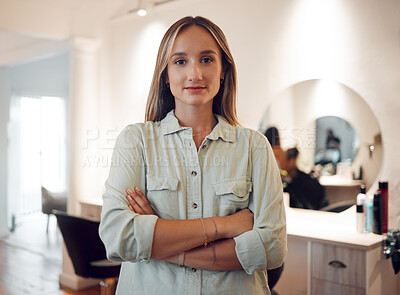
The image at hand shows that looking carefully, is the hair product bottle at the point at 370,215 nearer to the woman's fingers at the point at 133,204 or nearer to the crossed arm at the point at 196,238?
the crossed arm at the point at 196,238

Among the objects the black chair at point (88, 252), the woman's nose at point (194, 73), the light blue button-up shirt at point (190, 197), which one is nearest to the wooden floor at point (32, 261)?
the black chair at point (88, 252)

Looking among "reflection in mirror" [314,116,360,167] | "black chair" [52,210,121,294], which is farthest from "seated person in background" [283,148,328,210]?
"black chair" [52,210,121,294]

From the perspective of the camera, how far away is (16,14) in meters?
3.28

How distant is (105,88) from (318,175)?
82.2 inches

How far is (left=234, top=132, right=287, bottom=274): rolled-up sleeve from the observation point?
110 centimetres

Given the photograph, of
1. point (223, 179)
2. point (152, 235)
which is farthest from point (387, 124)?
point (152, 235)

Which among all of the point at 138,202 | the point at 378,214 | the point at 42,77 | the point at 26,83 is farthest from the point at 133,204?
the point at 42,77

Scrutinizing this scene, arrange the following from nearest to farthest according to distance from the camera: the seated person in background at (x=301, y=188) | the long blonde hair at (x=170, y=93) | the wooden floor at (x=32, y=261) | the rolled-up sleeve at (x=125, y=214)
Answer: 1. the rolled-up sleeve at (x=125, y=214)
2. the long blonde hair at (x=170, y=93)
3. the seated person in background at (x=301, y=188)
4. the wooden floor at (x=32, y=261)

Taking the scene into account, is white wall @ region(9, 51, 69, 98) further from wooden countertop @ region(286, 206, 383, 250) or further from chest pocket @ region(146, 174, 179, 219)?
chest pocket @ region(146, 174, 179, 219)

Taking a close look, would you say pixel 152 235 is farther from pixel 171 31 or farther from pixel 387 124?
pixel 387 124

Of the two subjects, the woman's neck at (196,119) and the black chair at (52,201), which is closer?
the woman's neck at (196,119)

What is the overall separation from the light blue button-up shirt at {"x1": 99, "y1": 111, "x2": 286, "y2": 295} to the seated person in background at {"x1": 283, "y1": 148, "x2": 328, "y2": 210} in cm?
141

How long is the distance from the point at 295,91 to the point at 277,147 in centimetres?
37

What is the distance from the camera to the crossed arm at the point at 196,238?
42.8 inches
